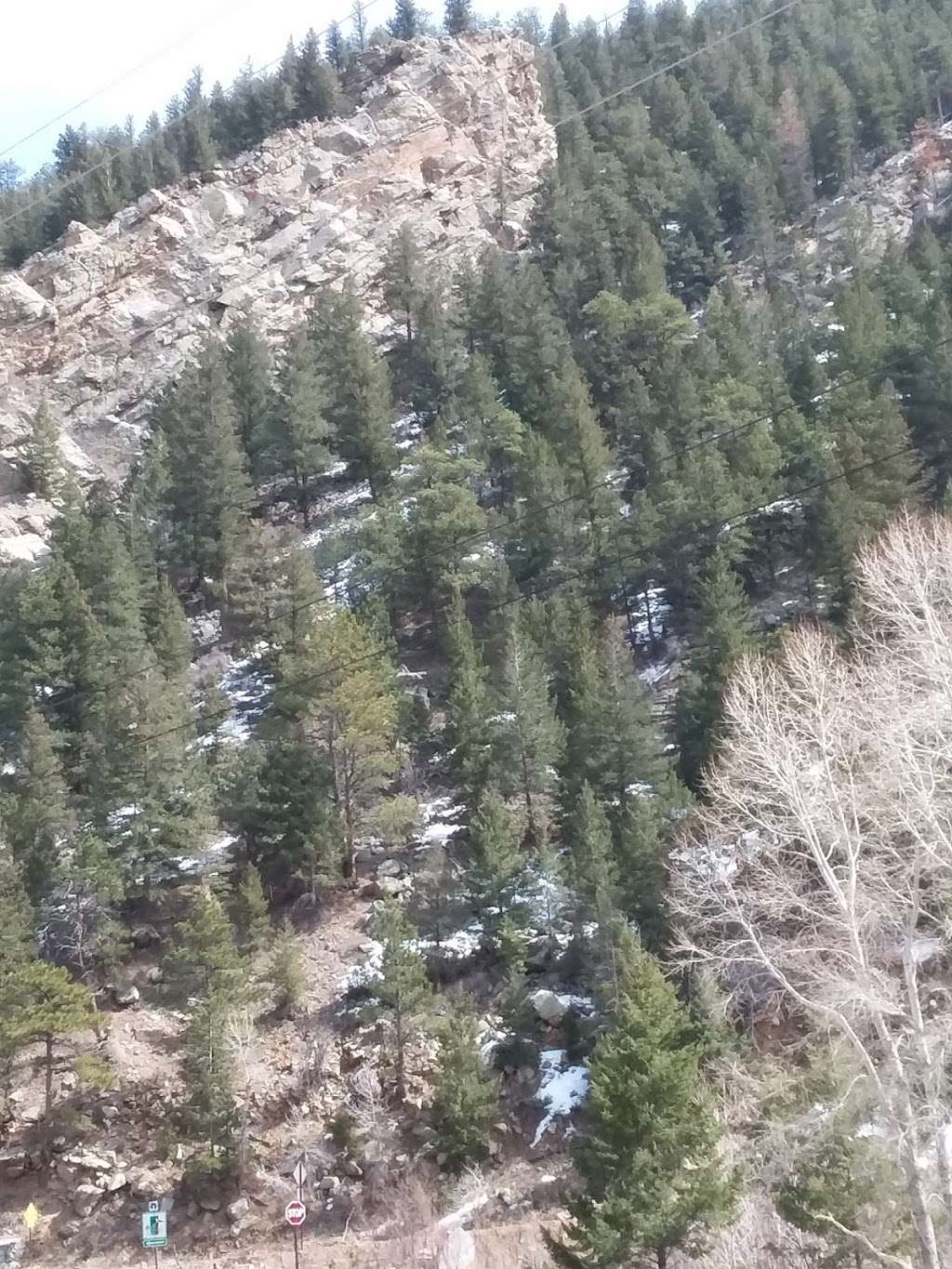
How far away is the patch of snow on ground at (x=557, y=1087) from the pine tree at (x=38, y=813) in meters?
13.0

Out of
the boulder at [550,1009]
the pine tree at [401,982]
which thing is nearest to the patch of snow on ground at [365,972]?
the pine tree at [401,982]

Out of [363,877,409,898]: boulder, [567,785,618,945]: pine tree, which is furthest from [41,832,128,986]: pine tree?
[567,785,618,945]: pine tree

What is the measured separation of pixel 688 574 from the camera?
36.9 metres

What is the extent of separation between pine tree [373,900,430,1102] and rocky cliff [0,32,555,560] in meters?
38.6

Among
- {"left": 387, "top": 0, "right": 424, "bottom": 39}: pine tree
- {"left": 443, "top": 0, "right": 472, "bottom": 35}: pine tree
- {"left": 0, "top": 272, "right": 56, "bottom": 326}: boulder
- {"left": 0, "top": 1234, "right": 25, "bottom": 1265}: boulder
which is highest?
{"left": 387, "top": 0, "right": 424, "bottom": 39}: pine tree

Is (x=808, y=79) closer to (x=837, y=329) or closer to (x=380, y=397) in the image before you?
(x=837, y=329)

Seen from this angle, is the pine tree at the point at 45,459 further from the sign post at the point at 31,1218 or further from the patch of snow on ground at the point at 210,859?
the sign post at the point at 31,1218

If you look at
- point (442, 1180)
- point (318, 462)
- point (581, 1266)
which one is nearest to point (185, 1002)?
point (442, 1180)

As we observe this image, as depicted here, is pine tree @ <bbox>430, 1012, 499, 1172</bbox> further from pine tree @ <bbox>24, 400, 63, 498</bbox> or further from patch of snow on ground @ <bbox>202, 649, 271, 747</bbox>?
pine tree @ <bbox>24, 400, 63, 498</bbox>

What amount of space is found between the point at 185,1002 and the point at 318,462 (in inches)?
1038

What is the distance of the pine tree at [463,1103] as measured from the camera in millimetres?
22875

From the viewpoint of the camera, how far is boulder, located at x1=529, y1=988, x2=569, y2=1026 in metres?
25.7

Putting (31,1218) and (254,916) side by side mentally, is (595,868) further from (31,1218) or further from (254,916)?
(31,1218)

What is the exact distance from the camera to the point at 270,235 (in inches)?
2616
